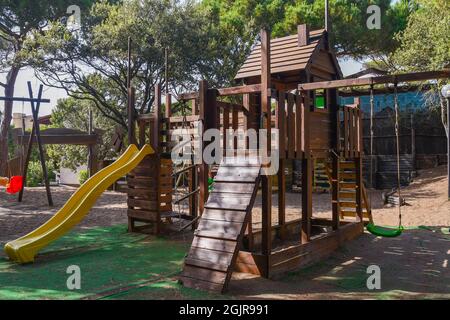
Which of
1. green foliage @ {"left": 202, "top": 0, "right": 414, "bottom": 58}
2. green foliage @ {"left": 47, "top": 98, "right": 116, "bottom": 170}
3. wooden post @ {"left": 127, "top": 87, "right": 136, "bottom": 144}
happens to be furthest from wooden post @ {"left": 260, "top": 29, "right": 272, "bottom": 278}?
green foliage @ {"left": 47, "top": 98, "right": 116, "bottom": 170}

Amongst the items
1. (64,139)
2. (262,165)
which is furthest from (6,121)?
(262,165)

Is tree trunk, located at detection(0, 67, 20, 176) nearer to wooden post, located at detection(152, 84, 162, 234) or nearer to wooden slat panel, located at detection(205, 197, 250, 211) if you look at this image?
wooden post, located at detection(152, 84, 162, 234)

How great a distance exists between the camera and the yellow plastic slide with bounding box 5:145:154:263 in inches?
260

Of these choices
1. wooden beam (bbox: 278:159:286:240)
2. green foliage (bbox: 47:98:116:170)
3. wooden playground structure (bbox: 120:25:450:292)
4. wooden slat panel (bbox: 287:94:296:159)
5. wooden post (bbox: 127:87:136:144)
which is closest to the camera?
wooden playground structure (bbox: 120:25:450:292)

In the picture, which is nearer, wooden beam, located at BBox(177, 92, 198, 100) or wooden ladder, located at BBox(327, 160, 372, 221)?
wooden beam, located at BBox(177, 92, 198, 100)

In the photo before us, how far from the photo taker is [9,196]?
51.5 feet

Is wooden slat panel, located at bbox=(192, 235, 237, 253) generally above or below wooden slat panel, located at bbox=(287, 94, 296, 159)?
below

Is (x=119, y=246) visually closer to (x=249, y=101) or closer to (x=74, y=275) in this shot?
(x=74, y=275)

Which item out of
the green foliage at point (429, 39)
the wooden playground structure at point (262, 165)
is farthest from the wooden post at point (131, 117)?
the green foliage at point (429, 39)

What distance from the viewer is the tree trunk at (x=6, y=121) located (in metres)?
21.7

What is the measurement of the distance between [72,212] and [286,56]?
17.8 feet

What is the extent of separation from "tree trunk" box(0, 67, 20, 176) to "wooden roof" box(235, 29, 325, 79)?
15973 mm
